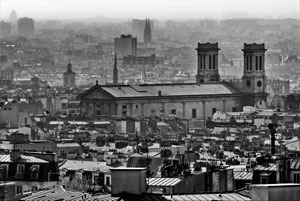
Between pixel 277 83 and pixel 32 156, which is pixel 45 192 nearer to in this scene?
pixel 32 156

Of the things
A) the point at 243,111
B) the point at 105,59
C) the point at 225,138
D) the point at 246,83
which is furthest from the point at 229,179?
the point at 105,59

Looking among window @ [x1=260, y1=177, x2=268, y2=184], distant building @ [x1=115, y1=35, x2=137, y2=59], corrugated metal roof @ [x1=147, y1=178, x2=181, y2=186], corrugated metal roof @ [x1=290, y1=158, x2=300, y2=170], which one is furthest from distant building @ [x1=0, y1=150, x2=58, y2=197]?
distant building @ [x1=115, y1=35, x2=137, y2=59]

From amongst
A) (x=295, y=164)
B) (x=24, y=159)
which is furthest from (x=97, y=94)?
(x=295, y=164)

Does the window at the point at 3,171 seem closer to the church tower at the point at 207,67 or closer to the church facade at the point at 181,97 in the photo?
the church facade at the point at 181,97

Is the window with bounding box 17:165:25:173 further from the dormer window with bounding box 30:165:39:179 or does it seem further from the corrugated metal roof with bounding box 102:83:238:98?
the corrugated metal roof with bounding box 102:83:238:98

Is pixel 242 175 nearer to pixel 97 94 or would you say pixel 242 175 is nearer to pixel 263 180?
pixel 263 180

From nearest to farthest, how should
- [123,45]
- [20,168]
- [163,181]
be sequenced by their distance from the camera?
1. [163,181]
2. [20,168]
3. [123,45]
